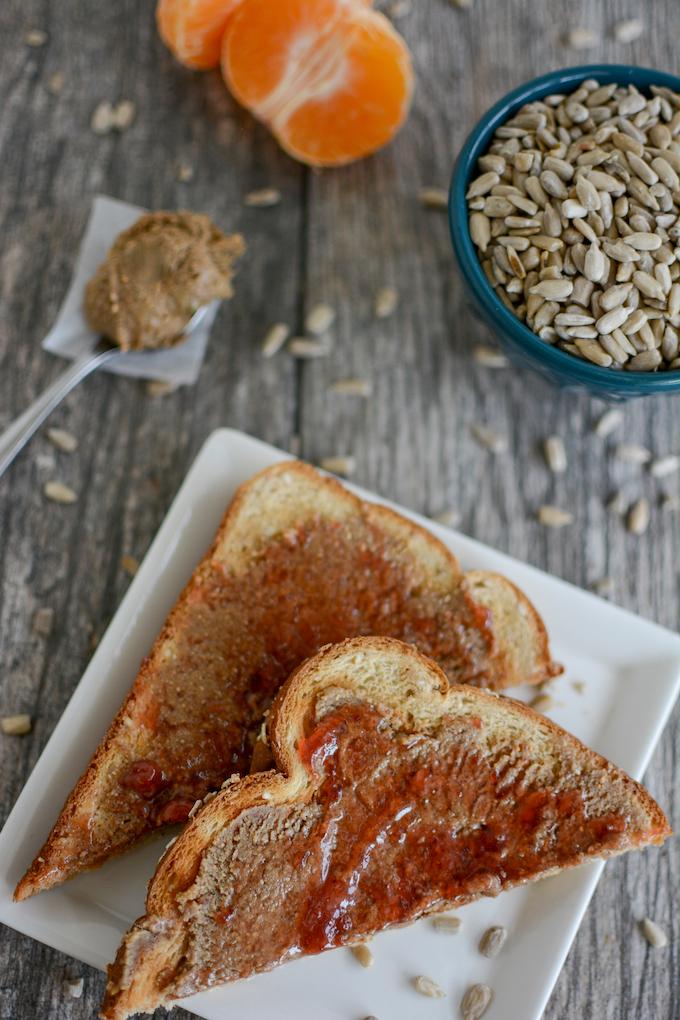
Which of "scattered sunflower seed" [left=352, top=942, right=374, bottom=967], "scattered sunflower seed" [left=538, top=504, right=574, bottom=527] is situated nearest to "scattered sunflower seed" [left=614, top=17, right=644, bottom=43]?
"scattered sunflower seed" [left=538, top=504, right=574, bottom=527]

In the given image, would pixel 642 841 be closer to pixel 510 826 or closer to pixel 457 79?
pixel 510 826

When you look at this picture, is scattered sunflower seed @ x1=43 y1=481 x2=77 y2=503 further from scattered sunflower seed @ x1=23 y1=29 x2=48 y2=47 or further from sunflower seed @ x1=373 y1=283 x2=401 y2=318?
scattered sunflower seed @ x1=23 y1=29 x2=48 y2=47

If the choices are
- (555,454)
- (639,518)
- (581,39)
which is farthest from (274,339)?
(581,39)

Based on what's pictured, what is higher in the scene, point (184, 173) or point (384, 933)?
point (184, 173)

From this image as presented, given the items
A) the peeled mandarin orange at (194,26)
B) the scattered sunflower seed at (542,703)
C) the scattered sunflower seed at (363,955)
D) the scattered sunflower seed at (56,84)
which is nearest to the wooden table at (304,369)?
the scattered sunflower seed at (56,84)

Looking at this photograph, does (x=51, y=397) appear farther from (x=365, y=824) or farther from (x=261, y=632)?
(x=365, y=824)

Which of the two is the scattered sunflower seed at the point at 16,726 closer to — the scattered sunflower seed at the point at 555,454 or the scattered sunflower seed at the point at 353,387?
the scattered sunflower seed at the point at 353,387

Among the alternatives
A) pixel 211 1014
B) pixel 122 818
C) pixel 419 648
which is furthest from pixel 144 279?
pixel 211 1014

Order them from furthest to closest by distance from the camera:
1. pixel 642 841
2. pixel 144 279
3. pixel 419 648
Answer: pixel 144 279, pixel 419 648, pixel 642 841
